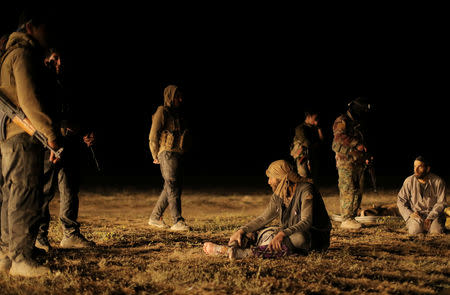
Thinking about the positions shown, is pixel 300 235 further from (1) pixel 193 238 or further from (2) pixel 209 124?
(2) pixel 209 124

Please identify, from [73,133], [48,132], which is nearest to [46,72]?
[48,132]

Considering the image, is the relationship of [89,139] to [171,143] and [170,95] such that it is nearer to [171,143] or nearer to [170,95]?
[171,143]

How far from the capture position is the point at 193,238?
6680 millimetres

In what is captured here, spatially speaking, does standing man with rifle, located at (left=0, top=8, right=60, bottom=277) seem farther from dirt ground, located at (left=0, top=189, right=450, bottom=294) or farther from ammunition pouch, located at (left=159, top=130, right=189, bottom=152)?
ammunition pouch, located at (left=159, top=130, right=189, bottom=152)

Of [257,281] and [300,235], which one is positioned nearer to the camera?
[257,281]

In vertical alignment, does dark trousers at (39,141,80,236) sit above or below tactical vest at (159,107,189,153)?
below

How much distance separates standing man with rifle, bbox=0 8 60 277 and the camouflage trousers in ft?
16.5

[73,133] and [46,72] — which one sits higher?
[46,72]

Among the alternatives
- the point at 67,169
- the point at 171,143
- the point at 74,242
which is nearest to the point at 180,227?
the point at 171,143

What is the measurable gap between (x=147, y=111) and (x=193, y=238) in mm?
34852

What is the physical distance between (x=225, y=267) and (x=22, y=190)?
1.95m

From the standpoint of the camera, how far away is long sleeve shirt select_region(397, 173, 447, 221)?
741 cm

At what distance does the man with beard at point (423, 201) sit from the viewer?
722 cm

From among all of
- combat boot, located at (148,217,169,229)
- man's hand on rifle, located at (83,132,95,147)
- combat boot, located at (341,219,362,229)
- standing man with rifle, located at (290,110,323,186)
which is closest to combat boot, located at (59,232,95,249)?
man's hand on rifle, located at (83,132,95,147)
